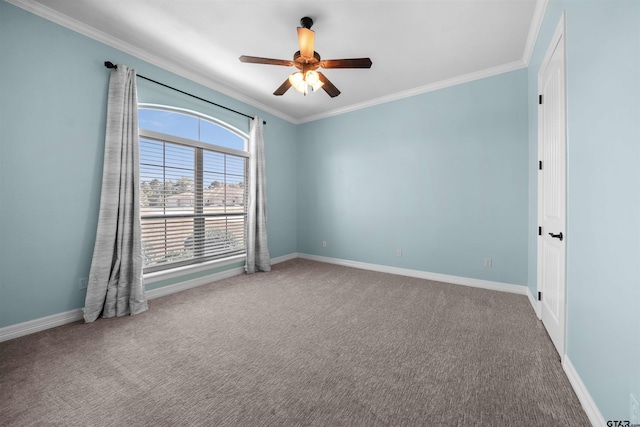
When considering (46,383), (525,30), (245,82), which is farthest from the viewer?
(245,82)

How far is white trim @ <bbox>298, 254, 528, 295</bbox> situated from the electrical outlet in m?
2.55

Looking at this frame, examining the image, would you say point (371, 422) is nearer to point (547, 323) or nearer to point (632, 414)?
point (632, 414)

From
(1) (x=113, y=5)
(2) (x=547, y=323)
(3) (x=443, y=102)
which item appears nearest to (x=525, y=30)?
(3) (x=443, y=102)

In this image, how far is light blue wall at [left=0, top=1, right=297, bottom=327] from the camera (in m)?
2.18

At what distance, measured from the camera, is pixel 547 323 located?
2.25m

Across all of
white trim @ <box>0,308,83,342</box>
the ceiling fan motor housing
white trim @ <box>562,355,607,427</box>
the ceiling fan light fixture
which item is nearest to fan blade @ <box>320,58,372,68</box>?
the ceiling fan light fixture

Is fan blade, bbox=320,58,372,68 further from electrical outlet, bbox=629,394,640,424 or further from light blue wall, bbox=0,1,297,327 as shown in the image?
electrical outlet, bbox=629,394,640,424

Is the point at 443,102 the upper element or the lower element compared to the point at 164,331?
upper

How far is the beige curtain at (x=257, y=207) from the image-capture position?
427cm

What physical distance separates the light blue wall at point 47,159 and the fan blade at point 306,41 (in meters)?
2.20

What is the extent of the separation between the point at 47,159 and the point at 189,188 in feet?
4.56

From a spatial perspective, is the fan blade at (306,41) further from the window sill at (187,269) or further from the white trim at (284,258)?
the white trim at (284,258)

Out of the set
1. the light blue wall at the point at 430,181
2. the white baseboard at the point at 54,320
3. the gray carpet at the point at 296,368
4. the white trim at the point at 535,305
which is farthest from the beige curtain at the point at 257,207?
the white trim at the point at 535,305

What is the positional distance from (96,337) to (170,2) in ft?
10.2
